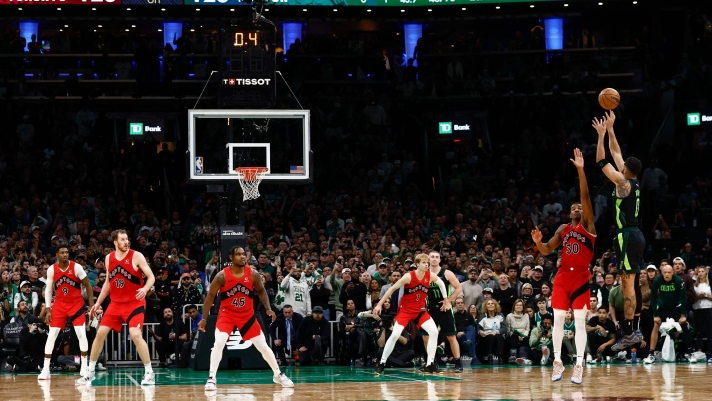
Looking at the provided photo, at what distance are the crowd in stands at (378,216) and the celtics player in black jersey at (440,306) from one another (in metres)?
1.27

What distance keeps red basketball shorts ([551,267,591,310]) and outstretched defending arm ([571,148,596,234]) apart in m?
0.59

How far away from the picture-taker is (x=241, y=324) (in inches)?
582

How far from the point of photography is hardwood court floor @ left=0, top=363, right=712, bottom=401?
1329 centimetres

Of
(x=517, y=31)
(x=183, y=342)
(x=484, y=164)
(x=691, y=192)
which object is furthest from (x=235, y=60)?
(x=517, y=31)

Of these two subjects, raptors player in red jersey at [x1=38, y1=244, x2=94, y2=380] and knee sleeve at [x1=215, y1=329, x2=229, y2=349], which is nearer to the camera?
knee sleeve at [x1=215, y1=329, x2=229, y2=349]

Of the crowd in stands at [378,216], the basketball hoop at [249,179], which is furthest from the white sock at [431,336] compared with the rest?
the basketball hoop at [249,179]

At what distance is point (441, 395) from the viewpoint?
13.4 meters

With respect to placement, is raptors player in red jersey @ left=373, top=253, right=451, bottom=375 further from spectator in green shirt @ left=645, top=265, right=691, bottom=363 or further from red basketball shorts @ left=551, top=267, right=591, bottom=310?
spectator in green shirt @ left=645, top=265, right=691, bottom=363

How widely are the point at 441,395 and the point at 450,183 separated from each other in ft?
52.3

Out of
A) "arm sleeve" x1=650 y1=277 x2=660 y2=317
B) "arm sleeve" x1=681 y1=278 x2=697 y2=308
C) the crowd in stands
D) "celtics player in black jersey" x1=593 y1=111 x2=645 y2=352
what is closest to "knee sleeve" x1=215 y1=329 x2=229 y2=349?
the crowd in stands

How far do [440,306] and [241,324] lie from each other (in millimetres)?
5003

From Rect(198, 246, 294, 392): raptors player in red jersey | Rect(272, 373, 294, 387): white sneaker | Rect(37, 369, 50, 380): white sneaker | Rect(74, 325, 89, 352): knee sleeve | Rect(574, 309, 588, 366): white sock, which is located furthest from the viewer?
Rect(74, 325, 89, 352): knee sleeve

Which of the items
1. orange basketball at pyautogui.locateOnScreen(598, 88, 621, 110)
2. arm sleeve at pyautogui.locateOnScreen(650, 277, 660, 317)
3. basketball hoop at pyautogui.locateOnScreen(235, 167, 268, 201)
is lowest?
arm sleeve at pyautogui.locateOnScreen(650, 277, 660, 317)

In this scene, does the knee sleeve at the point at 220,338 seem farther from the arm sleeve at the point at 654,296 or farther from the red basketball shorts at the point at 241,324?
the arm sleeve at the point at 654,296
